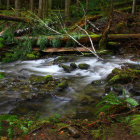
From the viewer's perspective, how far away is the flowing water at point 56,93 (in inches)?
173

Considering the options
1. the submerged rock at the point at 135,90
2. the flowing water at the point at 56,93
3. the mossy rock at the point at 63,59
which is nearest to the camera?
the flowing water at the point at 56,93

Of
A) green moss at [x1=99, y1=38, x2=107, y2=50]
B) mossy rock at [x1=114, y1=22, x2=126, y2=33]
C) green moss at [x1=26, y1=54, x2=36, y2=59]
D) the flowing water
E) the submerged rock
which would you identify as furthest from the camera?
mossy rock at [x1=114, y1=22, x2=126, y2=33]

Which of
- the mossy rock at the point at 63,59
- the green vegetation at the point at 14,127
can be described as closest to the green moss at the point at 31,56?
the mossy rock at the point at 63,59

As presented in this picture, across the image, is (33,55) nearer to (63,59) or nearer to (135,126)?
(63,59)

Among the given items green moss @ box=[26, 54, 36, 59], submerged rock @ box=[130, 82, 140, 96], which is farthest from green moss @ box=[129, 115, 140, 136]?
green moss @ box=[26, 54, 36, 59]

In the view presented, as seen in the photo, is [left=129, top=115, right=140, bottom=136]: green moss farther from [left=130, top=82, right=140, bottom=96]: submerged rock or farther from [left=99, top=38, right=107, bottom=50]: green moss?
[left=99, top=38, right=107, bottom=50]: green moss

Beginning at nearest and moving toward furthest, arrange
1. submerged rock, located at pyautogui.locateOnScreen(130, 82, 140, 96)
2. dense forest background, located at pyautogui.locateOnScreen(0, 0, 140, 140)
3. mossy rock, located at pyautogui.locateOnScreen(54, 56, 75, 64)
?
dense forest background, located at pyautogui.locateOnScreen(0, 0, 140, 140) < submerged rock, located at pyautogui.locateOnScreen(130, 82, 140, 96) < mossy rock, located at pyautogui.locateOnScreen(54, 56, 75, 64)

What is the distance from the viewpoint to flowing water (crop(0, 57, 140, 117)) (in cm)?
440

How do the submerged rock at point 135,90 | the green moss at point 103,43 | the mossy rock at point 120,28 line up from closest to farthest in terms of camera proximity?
1. the submerged rock at point 135,90
2. the green moss at point 103,43
3. the mossy rock at point 120,28

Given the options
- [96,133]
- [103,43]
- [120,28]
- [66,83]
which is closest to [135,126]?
[96,133]

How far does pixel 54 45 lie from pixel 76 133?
24.5ft

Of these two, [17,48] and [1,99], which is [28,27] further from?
[1,99]

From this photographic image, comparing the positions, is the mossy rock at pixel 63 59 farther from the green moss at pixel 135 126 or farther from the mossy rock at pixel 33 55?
the green moss at pixel 135 126

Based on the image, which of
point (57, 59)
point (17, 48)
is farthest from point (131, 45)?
point (17, 48)
